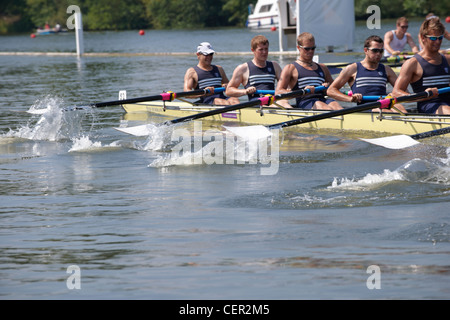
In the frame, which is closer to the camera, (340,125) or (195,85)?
(340,125)

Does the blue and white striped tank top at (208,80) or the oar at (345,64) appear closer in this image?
the blue and white striped tank top at (208,80)

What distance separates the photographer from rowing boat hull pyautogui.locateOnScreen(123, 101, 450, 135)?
9734mm

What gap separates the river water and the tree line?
5624cm

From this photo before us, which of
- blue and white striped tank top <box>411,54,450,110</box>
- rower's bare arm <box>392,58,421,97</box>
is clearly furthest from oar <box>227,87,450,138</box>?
rower's bare arm <box>392,58,421,97</box>

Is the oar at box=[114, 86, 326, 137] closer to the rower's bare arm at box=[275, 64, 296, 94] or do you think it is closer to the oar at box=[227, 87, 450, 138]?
the rower's bare arm at box=[275, 64, 296, 94]

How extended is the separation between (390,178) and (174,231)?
2513 millimetres

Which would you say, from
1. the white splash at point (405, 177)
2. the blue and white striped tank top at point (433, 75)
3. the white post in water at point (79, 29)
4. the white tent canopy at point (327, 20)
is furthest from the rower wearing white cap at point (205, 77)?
the white post in water at point (79, 29)

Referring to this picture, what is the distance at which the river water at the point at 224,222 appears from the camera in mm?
5090

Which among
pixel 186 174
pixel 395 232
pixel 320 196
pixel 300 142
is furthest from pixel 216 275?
pixel 300 142

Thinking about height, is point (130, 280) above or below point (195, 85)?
below

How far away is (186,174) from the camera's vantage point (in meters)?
8.89

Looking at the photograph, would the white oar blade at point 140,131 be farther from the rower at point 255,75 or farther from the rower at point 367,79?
the rower at point 367,79

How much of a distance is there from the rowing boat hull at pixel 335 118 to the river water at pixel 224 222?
0.23 meters

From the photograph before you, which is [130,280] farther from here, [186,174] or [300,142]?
[300,142]
